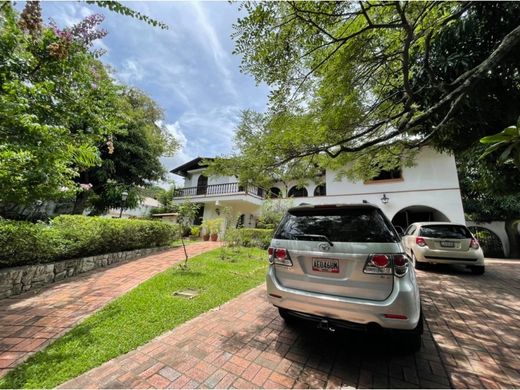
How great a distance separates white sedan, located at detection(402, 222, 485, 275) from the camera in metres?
6.36

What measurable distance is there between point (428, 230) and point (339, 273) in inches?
243

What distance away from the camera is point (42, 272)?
16.4ft

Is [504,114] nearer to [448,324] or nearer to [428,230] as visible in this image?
[428,230]

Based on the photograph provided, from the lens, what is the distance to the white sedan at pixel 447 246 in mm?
6359

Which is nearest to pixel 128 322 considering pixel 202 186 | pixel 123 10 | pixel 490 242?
pixel 123 10

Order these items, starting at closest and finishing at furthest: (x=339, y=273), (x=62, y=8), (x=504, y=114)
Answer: (x=339, y=273), (x=62, y=8), (x=504, y=114)

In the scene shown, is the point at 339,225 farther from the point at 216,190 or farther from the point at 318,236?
the point at 216,190

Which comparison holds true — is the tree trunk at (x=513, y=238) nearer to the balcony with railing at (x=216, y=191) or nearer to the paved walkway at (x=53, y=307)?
the balcony with railing at (x=216, y=191)

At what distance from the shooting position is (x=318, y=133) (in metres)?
5.16

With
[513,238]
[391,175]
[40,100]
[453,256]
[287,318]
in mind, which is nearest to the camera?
[287,318]

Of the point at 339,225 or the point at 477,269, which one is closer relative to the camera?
the point at 339,225

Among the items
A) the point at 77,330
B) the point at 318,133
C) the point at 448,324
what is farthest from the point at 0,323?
the point at 448,324

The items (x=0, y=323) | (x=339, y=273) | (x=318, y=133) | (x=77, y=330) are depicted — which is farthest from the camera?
(x=318, y=133)

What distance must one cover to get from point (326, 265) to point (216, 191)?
14930 mm
